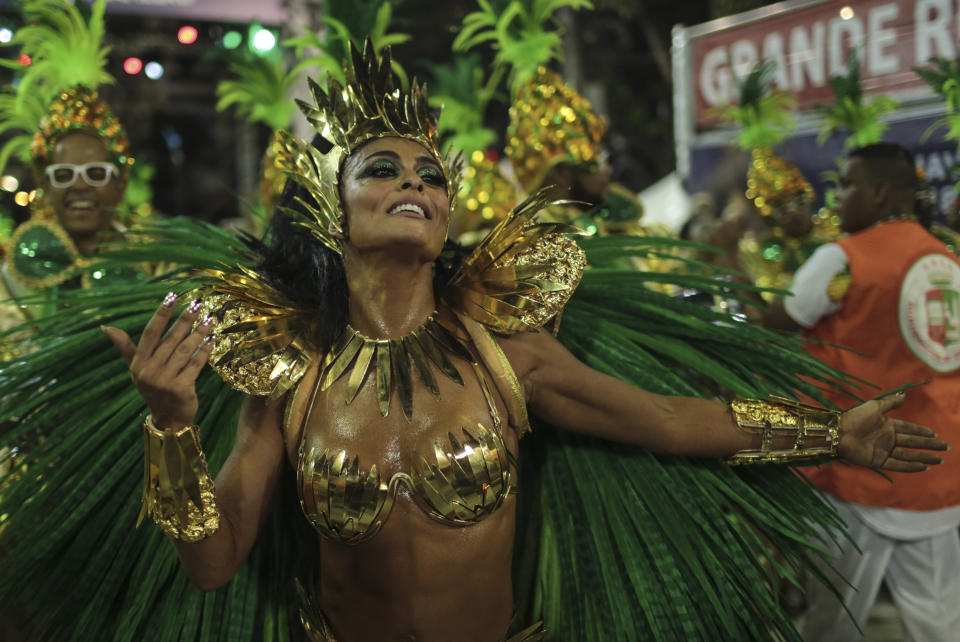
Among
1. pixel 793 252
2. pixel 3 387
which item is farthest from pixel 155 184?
pixel 3 387

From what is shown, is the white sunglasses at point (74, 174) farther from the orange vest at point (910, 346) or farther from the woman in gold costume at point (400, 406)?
the orange vest at point (910, 346)

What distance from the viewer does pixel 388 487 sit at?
178 cm

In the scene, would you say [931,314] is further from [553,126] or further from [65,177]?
[65,177]

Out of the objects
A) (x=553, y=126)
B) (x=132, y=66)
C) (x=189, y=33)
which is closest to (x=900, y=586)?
(x=553, y=126)

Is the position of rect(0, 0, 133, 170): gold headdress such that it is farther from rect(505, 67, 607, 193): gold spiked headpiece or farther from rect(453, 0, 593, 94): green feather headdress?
rect(505, 67, 607, 193): gold spiked headpiece

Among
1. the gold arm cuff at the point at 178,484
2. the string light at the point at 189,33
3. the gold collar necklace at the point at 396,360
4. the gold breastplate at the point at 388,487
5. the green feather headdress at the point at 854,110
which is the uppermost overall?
the string light at the point at 189,33

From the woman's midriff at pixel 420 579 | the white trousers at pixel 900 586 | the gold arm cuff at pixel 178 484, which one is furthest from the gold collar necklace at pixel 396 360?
the white trousers at pixel 900 586

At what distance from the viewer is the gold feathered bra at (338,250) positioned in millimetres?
1857

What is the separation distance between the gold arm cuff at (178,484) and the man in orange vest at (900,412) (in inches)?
82.1

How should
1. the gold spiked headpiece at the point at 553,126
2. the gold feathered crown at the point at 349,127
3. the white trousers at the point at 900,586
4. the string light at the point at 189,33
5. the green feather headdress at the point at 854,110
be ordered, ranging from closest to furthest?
the gold feathered crown at the point at 349,127 → the white trousers at the point at 900,586 → the gold spiked headpiece at the point at 553,126 → the green feather headdress at the point at 854,110 → the string light at the point at 189,33

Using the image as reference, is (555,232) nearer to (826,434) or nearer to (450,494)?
(450,494)

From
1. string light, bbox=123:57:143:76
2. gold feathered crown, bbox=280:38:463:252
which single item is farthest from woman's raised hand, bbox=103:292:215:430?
string light, bbox=123:57:143:76

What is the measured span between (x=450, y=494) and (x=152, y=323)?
655 mm

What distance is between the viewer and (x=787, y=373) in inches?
88.9
